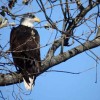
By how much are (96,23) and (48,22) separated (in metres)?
0.62

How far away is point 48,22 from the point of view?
235 cm

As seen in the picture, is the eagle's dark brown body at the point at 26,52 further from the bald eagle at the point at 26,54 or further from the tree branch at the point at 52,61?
the tree branch at the point at 52,61

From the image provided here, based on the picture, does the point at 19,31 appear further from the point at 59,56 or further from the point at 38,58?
the point at 59,56

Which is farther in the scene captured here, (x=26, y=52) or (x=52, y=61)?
(x=26, y=52)

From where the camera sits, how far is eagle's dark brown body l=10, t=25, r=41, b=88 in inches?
119

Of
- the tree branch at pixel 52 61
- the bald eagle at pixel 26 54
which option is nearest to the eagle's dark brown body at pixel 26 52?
the bald eagle at pixel 26 54

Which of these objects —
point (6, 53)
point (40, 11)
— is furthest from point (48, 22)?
point (6, 53)

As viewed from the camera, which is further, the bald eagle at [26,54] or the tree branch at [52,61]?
the bald eagle at [26,54]

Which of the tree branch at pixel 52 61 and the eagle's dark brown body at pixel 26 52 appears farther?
the eagle's dark brown body at pixel 26 52

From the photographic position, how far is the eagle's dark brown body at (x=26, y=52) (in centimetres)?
303

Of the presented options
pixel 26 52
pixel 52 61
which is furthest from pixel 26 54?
pixel 52 61

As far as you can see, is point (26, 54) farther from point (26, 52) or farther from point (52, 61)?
point (52, 61)

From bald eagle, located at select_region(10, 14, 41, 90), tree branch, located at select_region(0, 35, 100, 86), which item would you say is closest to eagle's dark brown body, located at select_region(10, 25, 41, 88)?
bald eagle, located at select_region(10, 14, 41, 90)

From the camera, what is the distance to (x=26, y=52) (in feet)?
10.4
